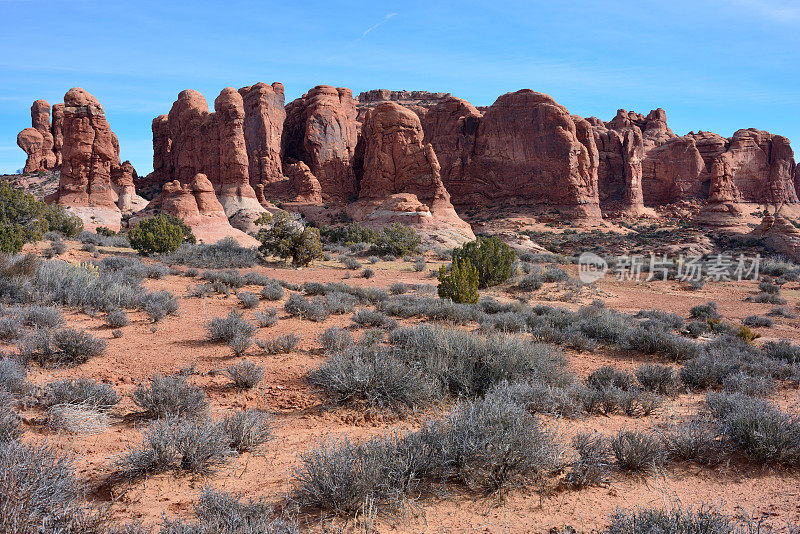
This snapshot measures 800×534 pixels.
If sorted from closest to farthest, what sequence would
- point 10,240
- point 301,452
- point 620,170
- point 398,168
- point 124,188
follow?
point 301,452 < point 10,240 < point 398,168 < point 124,188 < point 620,170

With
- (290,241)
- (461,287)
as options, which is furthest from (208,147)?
(461,287)

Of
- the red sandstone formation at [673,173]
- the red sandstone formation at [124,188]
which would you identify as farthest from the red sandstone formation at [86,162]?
the red sandstone formation at [673,173]

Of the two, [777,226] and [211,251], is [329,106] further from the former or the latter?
[777,226]

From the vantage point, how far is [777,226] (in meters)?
31.5

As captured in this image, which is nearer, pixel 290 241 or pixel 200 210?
pixel 290 241

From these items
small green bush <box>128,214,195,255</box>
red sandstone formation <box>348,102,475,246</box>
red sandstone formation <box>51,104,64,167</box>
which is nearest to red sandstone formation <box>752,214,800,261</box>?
red sandstone formation <box>348,102,475,246</box>

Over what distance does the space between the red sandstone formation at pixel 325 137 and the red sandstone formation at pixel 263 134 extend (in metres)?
2.28

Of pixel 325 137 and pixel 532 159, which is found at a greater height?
pixel 325 137

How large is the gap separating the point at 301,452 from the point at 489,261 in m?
14.0

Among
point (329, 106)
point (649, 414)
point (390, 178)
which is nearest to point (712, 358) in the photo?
point (649, 414)

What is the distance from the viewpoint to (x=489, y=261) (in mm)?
16844

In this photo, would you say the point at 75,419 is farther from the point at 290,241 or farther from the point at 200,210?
the point at 200,210

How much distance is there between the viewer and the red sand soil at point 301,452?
9.38 feet

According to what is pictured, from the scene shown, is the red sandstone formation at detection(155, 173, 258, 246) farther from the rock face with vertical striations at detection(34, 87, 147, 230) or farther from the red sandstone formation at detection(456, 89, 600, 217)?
the red sandstone formation at detection(456, 89, 600, 217)
